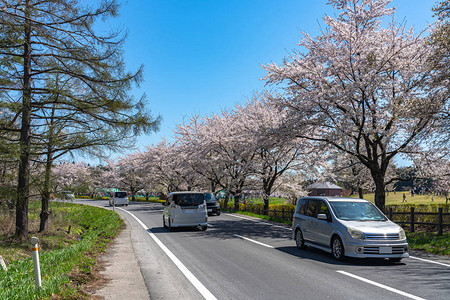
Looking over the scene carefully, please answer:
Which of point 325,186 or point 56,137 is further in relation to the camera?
point 325,186

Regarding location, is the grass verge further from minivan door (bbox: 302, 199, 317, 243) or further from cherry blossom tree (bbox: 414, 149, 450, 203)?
cherry blossom tree (bbox: 414, 149, 450, 203)

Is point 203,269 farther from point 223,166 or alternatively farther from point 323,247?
point 223,166

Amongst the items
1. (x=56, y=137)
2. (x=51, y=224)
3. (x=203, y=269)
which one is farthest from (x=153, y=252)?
(x=51, y=224)

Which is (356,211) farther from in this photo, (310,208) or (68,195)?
(68,195)

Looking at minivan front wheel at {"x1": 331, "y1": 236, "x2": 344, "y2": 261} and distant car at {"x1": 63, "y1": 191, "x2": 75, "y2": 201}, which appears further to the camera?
distant car at {"x1": 63, "y1": 191, "x2": 75, "y2": 201}

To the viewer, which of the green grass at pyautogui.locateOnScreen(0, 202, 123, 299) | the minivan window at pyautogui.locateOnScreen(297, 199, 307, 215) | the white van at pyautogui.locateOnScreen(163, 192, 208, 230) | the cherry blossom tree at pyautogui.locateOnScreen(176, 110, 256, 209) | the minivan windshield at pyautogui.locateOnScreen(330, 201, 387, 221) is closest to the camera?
the green grass at pyautogui.locateOnScreen(0, 202, 123, 299)

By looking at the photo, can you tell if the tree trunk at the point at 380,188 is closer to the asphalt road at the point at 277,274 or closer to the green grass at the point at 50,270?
the asphalt road at the point at 277,274

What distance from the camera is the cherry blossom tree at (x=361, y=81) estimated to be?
53.7 ft

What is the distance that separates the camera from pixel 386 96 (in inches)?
687

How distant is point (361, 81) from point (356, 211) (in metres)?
8.90

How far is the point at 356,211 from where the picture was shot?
9.84 meters

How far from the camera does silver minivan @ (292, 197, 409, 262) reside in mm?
8539

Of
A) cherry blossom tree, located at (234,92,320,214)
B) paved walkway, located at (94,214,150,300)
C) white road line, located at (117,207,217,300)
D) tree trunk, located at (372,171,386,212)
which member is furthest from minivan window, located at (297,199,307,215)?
cherry blossom tree, located at (234,92,320,214)

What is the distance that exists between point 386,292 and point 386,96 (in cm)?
1365
